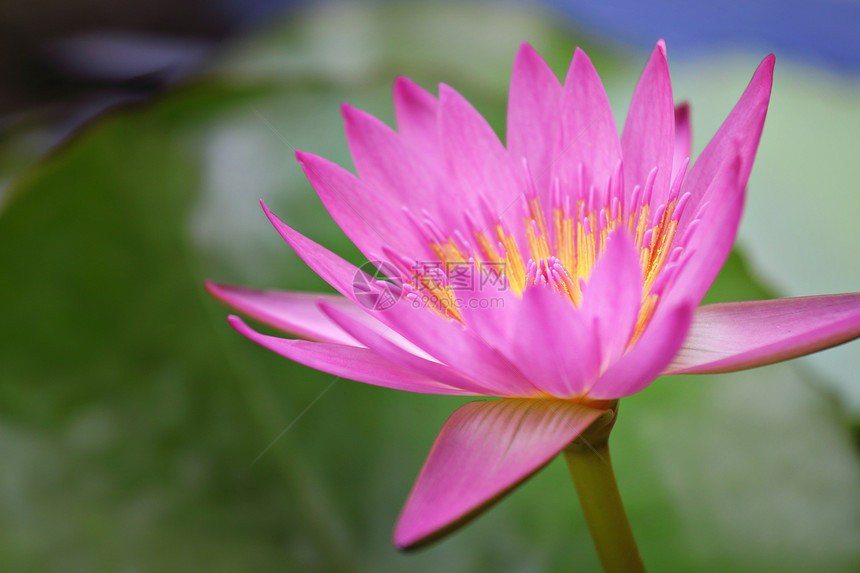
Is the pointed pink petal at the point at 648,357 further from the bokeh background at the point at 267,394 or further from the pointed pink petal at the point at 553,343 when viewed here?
the bokeh background at the point at 267,394

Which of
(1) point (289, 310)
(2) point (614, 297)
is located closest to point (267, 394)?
(1) point (289, 310)

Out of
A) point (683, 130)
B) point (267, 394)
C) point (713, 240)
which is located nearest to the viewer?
point (713, 240)

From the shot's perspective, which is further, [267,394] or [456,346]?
[267,394]

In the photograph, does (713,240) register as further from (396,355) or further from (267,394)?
(267,394)

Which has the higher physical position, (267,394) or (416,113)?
(416,113)

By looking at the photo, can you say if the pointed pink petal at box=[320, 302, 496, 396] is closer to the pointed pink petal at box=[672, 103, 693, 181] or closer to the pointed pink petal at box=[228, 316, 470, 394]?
the pointed pink petal at box=[228, 316, 470, 394]

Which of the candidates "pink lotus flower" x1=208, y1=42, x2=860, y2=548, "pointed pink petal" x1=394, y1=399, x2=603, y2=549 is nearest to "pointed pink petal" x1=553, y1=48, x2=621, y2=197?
"pink lotus flower" x1=208, y1=42, x2=860, y2=548

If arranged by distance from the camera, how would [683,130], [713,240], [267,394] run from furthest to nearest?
[267,394], [683,130], [713,240]
